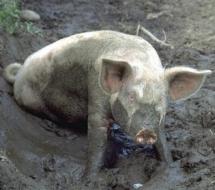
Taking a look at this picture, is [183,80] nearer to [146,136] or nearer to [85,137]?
[146,136]

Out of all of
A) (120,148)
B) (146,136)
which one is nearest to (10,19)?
(120,148)

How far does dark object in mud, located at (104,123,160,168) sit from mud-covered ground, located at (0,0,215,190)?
0.37 feet

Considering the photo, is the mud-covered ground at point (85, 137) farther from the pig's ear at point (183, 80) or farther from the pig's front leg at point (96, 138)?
the pig's ear at point (183, 80)

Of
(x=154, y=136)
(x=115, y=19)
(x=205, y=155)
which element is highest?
(x=154, y=136)

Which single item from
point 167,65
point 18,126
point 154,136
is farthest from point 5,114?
point 167,65

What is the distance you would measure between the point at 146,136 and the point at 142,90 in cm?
39

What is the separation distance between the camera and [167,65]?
8.22 metres

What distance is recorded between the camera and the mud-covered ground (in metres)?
5.75

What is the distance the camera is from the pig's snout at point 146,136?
5.55 meters

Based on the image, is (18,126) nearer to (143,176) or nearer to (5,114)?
(5,114)

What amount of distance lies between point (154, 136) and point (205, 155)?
2.51ft


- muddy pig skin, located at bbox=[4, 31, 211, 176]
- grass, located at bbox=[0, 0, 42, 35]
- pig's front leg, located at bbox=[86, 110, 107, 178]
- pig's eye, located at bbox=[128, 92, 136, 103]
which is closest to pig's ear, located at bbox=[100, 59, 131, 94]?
muddy pig skin, located at bbox=[4, 31, 211, 176]

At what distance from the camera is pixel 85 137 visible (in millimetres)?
6734

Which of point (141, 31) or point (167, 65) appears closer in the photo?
point (167, 65)
